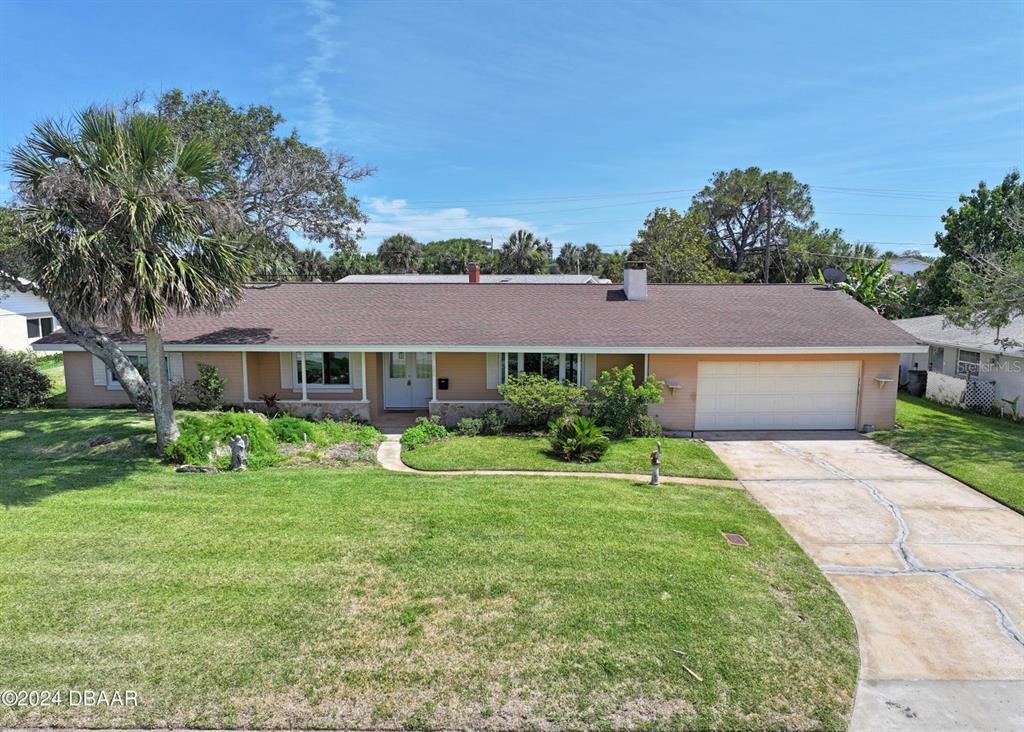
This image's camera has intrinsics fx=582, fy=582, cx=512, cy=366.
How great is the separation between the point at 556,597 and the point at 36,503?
823cm

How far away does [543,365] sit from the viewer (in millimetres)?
16391

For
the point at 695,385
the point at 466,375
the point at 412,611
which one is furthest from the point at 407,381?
the point at 412,611

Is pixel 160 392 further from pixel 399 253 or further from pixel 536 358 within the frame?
pixel 399 253

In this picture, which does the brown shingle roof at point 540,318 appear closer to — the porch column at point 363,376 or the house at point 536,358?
the house at point 536,358

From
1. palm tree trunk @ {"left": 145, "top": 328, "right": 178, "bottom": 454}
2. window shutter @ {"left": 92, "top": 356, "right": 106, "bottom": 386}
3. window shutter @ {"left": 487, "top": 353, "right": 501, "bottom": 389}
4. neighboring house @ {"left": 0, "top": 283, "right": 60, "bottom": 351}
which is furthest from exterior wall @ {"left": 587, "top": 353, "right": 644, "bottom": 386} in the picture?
neighboring house @ {"left": 0, "top": 283, "right": 60, "bottom": 351}

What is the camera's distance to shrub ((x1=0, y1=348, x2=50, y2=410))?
1677cm

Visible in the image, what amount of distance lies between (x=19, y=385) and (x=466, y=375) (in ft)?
42.8

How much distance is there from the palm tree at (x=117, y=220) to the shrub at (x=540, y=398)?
7.34 m

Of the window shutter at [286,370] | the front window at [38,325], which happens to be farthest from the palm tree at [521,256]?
the window shutter at [286,370]

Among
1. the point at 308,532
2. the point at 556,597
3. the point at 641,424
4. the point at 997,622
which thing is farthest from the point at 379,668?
the point at 641,424

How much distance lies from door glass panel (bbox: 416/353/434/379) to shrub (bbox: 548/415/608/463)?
571 centimetres

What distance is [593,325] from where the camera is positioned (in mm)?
16797

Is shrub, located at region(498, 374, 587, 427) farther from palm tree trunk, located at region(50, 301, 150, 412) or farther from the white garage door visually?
palm tree trunk, located at region(50, 301, 150, 412)

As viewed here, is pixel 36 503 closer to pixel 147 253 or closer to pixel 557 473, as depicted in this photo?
pixel 147 253
